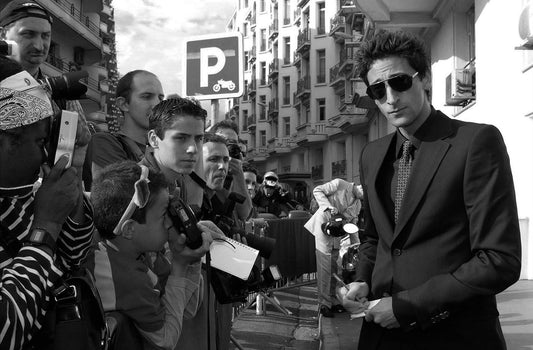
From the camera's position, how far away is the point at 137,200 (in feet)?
8.33

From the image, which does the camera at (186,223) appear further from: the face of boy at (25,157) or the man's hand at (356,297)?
the face of boy at (25,157)

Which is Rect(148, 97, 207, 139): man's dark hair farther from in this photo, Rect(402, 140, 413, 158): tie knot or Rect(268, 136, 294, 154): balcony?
Rect(268, 136, 294, 154): balcony

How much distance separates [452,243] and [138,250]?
4.32ft

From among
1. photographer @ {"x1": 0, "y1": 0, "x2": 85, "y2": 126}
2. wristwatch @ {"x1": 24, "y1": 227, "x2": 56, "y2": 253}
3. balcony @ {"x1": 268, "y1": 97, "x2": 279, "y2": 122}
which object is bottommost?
wristwatch @ {"x1": 24, "y1": 227, "x2": 56, "y2": 253}

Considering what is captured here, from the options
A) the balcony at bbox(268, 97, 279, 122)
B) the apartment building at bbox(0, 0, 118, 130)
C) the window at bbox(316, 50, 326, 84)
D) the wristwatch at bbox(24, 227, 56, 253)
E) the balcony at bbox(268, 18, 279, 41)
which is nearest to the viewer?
the wristwatch at bbox(24, 227, 56, 253)

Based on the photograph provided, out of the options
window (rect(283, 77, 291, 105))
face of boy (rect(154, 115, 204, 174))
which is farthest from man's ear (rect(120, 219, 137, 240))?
window (rect(283, 77, 291, 105))

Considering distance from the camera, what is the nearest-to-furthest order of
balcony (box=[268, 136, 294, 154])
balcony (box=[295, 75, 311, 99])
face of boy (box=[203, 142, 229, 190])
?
1. face of boy (box=[203, 142, 229, 190])
2. balcony (box=[295, 75, 311, 99])
3. balcony (box=[268, 136, 294, 154])

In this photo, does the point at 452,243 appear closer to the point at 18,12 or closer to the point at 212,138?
the point at 212,138

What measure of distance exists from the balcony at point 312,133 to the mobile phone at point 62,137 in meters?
46.2

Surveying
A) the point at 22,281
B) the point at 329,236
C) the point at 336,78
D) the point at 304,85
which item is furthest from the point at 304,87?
the point at 22,281

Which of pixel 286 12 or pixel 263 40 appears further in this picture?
pixel 263 40

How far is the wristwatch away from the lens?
1.78 meters

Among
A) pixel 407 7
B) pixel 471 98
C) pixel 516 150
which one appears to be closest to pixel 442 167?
pixel 516 150

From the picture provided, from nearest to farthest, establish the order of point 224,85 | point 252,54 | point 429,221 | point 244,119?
point 429,221, point 224,85, point 252,54, point 244,119
